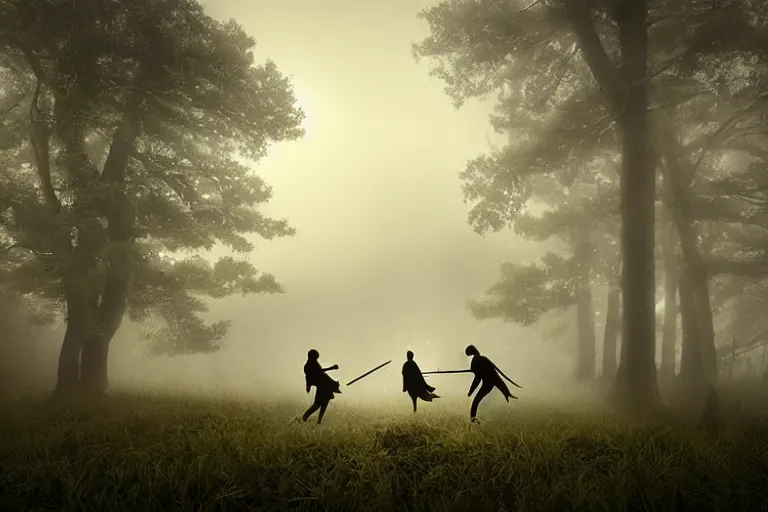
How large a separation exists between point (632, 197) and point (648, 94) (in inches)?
130

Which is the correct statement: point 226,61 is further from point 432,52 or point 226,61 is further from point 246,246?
point 432,52

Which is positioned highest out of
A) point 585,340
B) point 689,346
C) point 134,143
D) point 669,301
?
point 134,143

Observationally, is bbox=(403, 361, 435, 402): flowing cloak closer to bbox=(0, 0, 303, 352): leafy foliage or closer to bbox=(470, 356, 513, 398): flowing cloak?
bbox=(470, 356, 513, 398): flowing cloak

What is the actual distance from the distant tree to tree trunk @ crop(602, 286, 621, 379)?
13977 millimetres

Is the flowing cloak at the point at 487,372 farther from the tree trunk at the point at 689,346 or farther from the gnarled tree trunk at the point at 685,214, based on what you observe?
the gnarled tree trunk at the point at 685,214

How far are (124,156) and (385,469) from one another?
11.4 meters

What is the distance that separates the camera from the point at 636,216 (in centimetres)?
1185

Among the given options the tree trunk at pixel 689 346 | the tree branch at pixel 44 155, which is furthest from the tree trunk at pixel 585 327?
the tree branch at pixel 44 155

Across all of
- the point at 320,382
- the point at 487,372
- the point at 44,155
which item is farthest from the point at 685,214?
the point at 44,155

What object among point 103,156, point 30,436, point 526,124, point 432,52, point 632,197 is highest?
point 432,52

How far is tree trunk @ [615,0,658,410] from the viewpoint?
11.2 meters

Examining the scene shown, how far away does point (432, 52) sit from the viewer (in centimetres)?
1397

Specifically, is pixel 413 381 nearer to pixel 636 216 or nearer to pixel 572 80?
pixel 636 216

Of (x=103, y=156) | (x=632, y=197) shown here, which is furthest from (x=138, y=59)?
(x=632, y=197)
